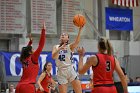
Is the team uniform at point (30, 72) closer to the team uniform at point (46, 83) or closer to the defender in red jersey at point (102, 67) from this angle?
the defender in red jersey at point (102, 67)

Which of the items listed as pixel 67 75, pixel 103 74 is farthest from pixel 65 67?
pixel 103 74

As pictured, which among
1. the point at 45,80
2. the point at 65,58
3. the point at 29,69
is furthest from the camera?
the point at 45,80

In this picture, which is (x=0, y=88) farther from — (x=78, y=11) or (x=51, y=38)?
(x=78, y=11)

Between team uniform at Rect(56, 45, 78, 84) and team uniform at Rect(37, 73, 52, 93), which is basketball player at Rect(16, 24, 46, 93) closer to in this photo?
team uniform at Rect(56, 45, 78, 84)

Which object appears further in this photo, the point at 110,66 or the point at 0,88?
the point at 0,88

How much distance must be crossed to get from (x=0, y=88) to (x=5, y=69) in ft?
2.64

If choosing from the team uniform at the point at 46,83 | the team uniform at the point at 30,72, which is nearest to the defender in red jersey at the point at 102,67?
the team uniform at the point at 30,72

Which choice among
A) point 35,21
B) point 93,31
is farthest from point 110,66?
point 93,31

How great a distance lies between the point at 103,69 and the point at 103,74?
0.09 metres

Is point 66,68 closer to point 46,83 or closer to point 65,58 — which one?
point 65,58

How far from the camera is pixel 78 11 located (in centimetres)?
1741

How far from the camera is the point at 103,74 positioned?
5.75 metres

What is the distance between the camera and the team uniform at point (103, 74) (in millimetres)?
5703

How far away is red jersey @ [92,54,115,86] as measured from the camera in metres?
5.70
